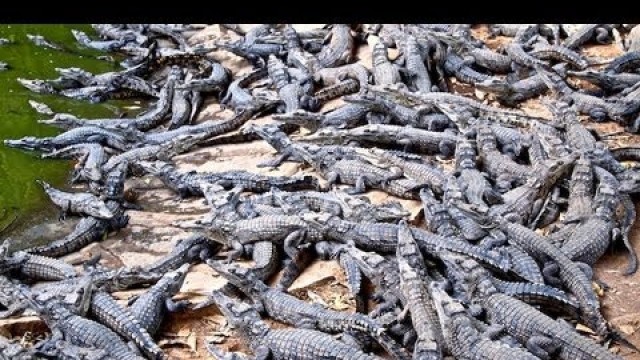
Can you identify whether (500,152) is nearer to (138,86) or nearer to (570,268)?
(570,268)

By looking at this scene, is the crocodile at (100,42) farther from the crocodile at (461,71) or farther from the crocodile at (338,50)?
the crocodile at (461,71)

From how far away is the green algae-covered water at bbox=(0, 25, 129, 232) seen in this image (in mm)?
6660

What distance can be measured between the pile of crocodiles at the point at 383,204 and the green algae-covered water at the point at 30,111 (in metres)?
0.19

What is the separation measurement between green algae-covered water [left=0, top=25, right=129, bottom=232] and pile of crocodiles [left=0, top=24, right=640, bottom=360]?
19 centimetres

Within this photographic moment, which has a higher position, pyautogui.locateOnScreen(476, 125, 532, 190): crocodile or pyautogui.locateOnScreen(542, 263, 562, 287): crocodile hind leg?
pyautogui.locateOnScreen(476, 125, 532, 190): crocodile

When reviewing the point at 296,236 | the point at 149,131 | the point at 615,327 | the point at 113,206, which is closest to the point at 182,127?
the point at 149,131

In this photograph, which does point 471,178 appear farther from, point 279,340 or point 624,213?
point 279,340

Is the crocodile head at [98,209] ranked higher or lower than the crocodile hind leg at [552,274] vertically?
lower

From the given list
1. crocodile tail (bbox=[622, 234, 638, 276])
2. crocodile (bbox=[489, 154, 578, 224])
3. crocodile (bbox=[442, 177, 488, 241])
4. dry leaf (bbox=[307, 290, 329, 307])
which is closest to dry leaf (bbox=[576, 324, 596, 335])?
crocodile tail (bbox=[622, 234, 638, 276])

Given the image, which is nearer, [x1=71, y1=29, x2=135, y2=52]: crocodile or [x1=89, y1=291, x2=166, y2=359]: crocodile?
[x1=89, y1=291, x2=166, y2=359]: crocodile

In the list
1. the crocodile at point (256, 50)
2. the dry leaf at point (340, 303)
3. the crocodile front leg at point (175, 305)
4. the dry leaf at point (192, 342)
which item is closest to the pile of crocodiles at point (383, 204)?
the crocodile front leg at point (175, 305)

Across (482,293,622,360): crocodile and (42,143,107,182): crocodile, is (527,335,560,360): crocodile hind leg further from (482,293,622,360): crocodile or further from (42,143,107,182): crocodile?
(42,143,107,182): crocodile

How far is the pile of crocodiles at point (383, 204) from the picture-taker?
433cm

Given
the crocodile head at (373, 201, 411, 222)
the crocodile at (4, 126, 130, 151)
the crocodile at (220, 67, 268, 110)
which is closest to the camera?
the crocodile head at (373, 201, 411, 222)
